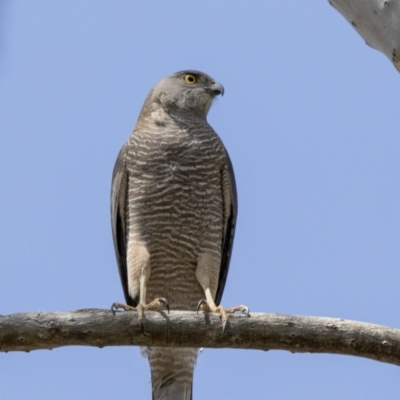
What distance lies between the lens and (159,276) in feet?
27.3

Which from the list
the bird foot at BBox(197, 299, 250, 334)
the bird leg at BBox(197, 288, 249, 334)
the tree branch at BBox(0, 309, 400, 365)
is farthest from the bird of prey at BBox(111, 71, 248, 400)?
the tree branch at BBox(0, 309, 400, 365)

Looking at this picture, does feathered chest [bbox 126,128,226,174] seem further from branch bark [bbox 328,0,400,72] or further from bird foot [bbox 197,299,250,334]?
branch bark [bbox 328,0,400,72]

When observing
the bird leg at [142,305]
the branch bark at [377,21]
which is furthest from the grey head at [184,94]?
the branch bark at [377,21]

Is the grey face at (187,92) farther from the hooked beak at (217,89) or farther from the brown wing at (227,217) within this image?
the brown wing at (227,217)

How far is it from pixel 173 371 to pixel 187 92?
295cm

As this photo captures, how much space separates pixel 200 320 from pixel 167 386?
98.0 inches

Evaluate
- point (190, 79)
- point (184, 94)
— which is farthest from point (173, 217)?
point (190, 79)

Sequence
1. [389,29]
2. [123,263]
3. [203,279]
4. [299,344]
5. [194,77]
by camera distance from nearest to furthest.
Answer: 1. [389,29]
2. [299,344]
3. [203,279]
4. [123,263]
5. [194,77]

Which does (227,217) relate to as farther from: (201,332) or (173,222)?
(201,332)

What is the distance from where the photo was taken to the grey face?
9164mm

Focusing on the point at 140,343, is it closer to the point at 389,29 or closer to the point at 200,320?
the point at 200,320

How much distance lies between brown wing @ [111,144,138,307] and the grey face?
0.82m

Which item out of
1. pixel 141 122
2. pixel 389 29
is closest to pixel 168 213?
pixel 141 122

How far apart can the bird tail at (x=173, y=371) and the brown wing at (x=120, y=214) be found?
0.57 m
